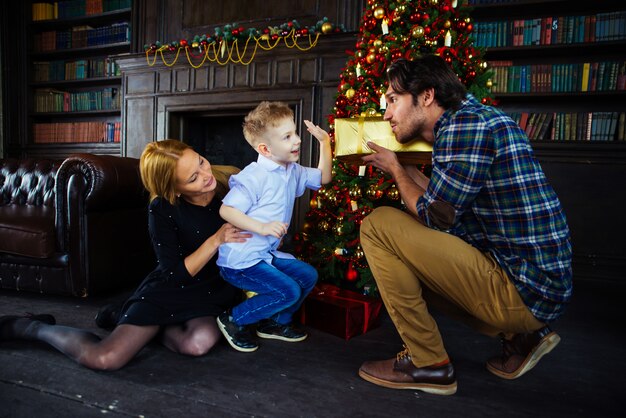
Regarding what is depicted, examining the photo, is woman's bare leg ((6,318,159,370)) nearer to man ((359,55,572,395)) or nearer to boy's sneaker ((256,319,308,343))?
boy's sneaker ((256,319,308,343))

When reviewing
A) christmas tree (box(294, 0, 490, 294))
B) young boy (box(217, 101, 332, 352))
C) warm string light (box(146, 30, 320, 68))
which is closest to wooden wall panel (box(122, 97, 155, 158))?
warm string light (box(146, 30, 320, 68))

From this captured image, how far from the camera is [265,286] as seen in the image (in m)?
1.84

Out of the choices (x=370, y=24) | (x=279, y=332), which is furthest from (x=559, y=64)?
(x=279, y=332)

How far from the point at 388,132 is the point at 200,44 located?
132 inches

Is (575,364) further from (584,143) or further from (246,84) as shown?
(246,84)

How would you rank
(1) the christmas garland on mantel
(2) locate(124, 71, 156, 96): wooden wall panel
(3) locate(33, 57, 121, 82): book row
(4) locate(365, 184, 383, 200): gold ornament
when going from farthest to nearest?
(3) locate(33, 57, 121, 82): book row, (2) locate(124, 71, 156, 96): wooden wall panel, (1) the christmas garland on mantel, (4) locate(365, 184, 383, 200): gold ornament

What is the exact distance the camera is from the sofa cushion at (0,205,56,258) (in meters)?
2.36

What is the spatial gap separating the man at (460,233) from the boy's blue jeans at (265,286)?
16.9 inches

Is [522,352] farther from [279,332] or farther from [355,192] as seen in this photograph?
[355,192]

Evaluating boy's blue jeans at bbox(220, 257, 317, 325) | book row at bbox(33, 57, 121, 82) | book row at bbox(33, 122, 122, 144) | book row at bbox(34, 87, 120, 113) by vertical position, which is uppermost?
book row at bbox(33, 57, 121, 82)

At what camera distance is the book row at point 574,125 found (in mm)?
3506

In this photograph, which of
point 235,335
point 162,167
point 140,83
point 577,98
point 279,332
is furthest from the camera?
point 140,83

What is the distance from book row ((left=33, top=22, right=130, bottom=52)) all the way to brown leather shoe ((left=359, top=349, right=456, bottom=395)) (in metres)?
5.04

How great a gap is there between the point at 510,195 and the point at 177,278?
1.24 m
